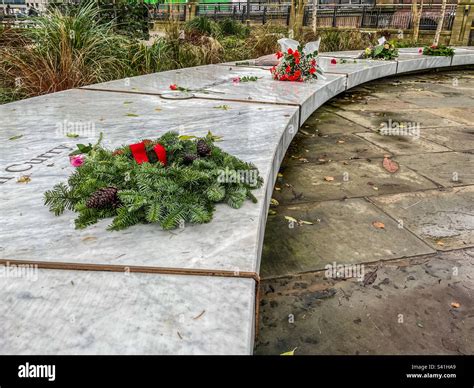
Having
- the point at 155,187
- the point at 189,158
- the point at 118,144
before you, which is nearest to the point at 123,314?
the point at 155,187

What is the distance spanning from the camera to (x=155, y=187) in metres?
2.13

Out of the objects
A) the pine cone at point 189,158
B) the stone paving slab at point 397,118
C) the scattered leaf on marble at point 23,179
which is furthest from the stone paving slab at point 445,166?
the scattered leaf on marble at point 23,179

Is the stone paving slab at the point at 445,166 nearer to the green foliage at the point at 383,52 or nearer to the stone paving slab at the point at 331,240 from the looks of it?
the stone paving slab at the point at 331,240

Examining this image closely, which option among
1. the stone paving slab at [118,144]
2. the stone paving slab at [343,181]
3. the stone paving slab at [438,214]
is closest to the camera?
the stone paving slab at [118,144]

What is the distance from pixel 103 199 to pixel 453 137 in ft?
16.3

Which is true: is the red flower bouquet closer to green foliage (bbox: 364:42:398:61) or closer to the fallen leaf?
green foliage (bbox: 364:42:398:61)

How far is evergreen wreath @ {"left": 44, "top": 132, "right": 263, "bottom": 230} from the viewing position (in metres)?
2.06

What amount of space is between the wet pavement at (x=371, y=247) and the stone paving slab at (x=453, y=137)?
2cm

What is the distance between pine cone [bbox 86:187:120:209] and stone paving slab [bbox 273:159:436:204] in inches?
69.4

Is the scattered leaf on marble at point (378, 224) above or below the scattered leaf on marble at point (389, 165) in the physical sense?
below

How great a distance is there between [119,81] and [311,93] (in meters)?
3.01

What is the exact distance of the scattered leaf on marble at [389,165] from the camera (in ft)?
14.0

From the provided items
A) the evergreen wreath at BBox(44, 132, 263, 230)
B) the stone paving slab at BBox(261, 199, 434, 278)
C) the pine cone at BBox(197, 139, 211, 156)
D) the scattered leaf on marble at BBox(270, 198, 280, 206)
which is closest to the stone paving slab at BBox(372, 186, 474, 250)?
the stone paving slab at BBox(261, 199, 434, 278)
